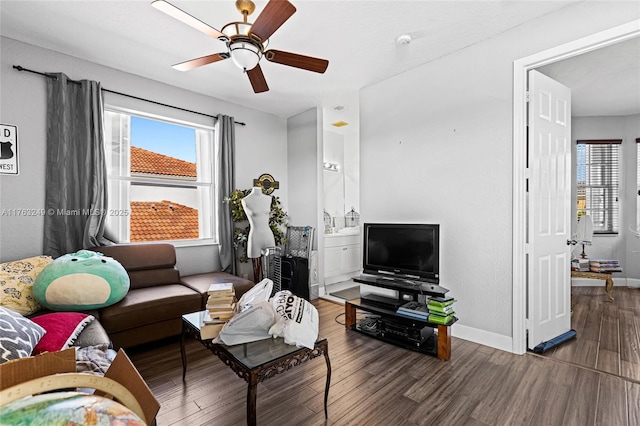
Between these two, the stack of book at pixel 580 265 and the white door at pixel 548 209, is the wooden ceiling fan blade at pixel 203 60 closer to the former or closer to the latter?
the white door at pixel 548 209

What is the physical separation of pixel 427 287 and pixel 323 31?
2407mm

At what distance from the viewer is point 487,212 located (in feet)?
8.75

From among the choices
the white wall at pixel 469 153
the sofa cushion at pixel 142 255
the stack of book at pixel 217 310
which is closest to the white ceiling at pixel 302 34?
the white wall at pixel 469 153

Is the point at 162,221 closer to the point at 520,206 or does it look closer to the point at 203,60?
the point at 203,60

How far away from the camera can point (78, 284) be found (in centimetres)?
229

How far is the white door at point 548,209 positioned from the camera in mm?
2508

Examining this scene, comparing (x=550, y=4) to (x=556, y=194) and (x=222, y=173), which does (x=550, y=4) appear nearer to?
(x=556, y=194)

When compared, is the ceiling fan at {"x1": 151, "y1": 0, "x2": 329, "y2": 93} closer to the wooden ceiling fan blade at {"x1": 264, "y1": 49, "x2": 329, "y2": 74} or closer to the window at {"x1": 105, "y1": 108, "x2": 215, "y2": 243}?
the wooden ceiling fan blade at {"x1": 264, "y1": 49, "x2": 329, "y2": 74}

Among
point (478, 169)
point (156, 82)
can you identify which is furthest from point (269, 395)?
point (156, 82)

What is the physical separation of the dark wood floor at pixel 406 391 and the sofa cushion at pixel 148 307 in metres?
A: 0.32

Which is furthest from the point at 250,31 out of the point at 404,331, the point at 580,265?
the point at 580,265

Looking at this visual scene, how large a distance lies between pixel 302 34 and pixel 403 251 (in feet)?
7.10

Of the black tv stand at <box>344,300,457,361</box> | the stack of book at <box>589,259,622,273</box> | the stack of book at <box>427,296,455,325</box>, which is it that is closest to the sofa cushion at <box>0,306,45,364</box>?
the black tv stand at <box>344,300,457,361</box>

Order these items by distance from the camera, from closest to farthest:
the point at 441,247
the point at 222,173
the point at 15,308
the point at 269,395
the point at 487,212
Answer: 1. the point at 269,395
2. the point at 15,308
3. the point at 487,212
4. the point at 441,247
5. the point at 222,173
